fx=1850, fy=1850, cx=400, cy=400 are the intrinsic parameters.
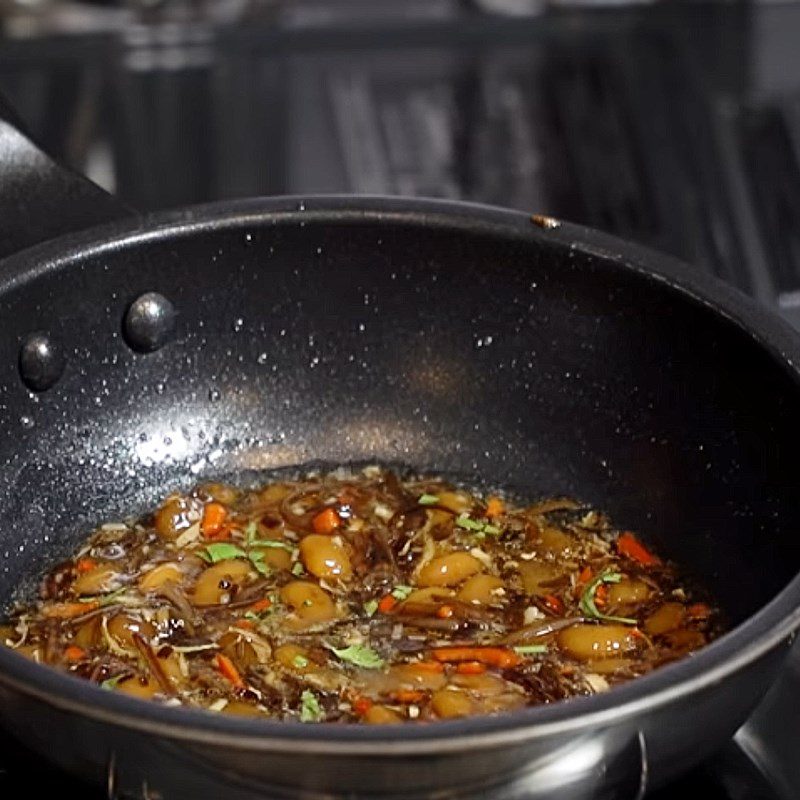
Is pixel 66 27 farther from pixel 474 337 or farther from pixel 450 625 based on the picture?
pixel 450 625

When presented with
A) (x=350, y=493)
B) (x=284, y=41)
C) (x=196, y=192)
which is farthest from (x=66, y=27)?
(x=350, y=493)

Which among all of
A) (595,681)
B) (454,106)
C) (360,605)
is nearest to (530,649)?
(595,681)

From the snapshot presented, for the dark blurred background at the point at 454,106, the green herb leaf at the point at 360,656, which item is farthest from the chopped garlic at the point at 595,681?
the dark blurred background at the point at 454,106

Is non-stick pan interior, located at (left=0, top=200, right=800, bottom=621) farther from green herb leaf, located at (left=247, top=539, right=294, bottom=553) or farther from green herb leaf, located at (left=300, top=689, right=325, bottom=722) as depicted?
green herb leaf, located at (left=300, top=689, right=325, bottom=722)

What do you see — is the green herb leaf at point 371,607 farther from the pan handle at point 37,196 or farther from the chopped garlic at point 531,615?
the pan handle at point 37,196

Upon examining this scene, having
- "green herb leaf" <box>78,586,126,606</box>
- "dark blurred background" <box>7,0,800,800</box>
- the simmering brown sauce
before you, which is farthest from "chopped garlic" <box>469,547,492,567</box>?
"dark blurred background" <box>7,0,800,800</box>
